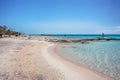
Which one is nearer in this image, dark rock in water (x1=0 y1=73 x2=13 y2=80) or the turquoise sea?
dark rock in water (x1=0 y1=73 x2=13 y2=80)

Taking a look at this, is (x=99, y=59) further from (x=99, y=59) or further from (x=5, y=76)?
(x=5, y=76)

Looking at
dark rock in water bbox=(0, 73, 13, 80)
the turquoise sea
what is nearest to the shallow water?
the turquoise sea

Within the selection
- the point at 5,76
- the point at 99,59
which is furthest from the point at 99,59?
the point at 5,76

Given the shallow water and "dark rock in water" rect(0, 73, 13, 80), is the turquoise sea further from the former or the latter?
"dark rock in water" rect(0, 73, 13, 80)

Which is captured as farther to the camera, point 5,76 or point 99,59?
point 99,59

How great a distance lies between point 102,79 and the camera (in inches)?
331

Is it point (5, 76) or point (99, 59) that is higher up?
point (5, 76)

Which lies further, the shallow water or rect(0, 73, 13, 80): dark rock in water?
the shallow water

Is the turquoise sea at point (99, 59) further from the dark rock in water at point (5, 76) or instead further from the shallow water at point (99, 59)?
the dark rock in water at point (5, 76)

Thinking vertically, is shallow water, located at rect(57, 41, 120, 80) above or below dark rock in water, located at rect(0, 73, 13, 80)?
below

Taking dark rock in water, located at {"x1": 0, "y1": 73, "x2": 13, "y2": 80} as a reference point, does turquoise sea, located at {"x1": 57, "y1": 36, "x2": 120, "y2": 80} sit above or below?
below

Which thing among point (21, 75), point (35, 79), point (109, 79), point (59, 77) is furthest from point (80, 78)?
point (21, 75)

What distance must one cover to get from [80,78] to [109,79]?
165 centimetres

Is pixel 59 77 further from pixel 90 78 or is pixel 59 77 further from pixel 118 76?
pixel 118 76
